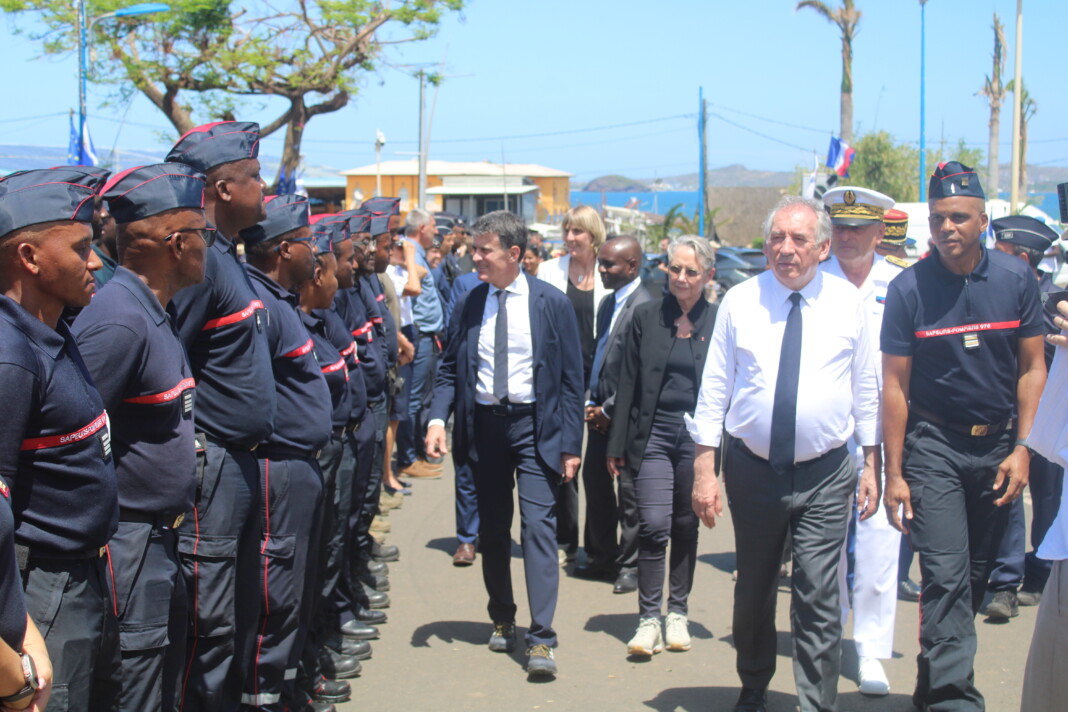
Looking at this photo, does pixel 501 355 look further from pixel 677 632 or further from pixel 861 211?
pixel 861 211

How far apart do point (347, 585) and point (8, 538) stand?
148 inches

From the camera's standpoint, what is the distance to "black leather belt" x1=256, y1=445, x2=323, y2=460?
14.5 ft

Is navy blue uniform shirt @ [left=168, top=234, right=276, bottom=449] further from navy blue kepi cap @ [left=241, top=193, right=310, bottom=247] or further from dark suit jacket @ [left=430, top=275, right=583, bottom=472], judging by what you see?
dark suit jacket @ [left=430, top=275, right=583, bottom=472]

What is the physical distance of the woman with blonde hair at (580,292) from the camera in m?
7.79

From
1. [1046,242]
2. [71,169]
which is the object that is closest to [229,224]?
[71,169]

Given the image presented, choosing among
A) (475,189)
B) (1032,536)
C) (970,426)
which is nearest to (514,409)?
(970,426)

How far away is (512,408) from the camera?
584cm

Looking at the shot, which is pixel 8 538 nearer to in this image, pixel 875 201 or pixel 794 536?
pixel 794 536

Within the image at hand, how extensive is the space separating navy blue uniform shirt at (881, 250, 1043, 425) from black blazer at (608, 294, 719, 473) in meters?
1.34

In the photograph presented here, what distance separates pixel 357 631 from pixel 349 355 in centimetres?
154

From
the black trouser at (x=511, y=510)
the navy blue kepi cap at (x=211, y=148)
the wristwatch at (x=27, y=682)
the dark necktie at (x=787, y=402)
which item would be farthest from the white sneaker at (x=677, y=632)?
the wristwatch at (x=27, y=682)

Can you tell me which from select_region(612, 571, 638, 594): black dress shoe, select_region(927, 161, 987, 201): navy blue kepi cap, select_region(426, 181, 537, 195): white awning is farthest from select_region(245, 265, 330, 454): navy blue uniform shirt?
select_region(426, 181, 537, 195): white awning

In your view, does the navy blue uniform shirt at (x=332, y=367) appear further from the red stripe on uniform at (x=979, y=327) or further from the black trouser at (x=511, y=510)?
the red stripe on uniform at (x=979, y=327)

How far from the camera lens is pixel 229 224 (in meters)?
4.33
